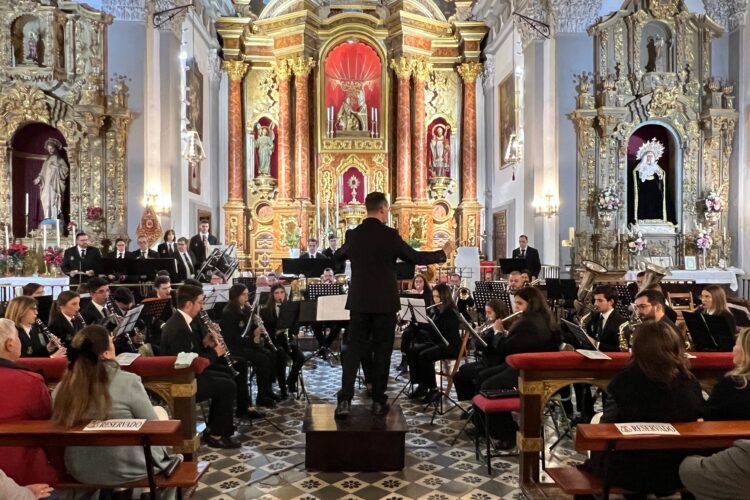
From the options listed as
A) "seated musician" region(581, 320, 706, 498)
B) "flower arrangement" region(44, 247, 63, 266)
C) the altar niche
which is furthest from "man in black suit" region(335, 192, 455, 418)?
the altar niche

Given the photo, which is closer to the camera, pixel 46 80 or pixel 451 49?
pixel 46 80

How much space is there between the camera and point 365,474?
5.50m

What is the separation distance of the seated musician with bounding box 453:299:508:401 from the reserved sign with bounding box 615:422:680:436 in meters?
2.98

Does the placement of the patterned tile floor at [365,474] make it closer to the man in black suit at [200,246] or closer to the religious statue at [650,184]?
the man in black suit at [200,246]

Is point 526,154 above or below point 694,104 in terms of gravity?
below

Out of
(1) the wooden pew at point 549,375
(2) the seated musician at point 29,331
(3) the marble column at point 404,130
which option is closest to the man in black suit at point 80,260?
(2) the seated musician at point 29,331

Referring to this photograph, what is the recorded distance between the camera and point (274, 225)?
67.9ft

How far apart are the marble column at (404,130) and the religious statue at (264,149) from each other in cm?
444

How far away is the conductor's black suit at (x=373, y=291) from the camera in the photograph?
548cm

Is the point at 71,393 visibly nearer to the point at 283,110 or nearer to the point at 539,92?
the point at 539,92

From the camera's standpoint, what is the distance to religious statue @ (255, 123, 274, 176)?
2112 cm

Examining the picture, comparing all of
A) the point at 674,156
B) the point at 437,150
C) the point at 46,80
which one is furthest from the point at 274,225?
the point at 674,156

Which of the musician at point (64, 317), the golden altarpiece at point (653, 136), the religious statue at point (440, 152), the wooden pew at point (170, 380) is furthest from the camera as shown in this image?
the religious statue at point (440, 152)

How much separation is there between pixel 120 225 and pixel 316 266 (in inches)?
194
